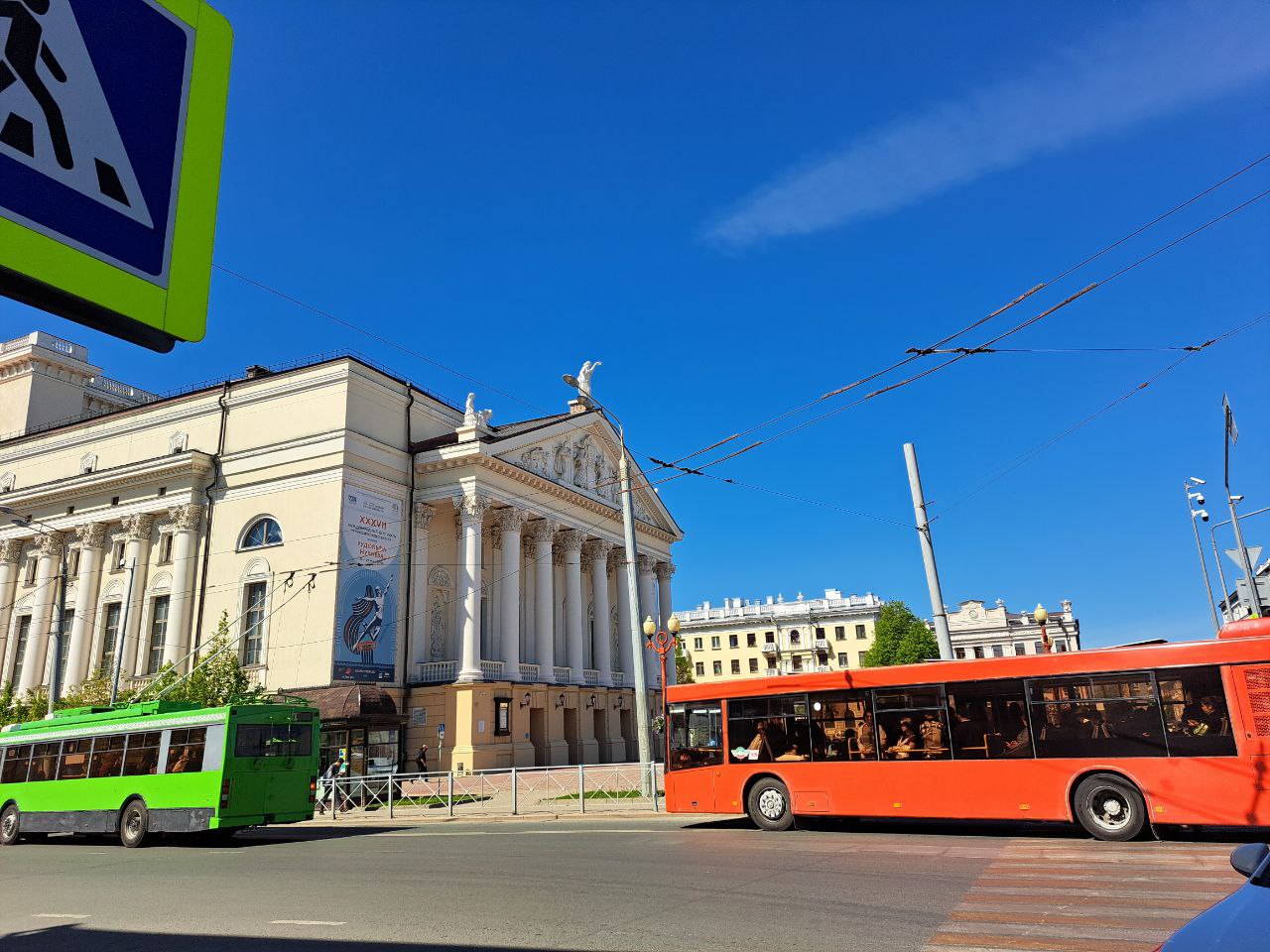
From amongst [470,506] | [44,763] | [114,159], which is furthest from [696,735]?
[470,506]

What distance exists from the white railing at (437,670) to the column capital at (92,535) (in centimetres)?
1759

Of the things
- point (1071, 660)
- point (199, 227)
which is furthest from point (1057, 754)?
point (199, 227)

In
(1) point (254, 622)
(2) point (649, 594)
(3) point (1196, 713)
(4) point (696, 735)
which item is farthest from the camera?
(2) point (649, 594)

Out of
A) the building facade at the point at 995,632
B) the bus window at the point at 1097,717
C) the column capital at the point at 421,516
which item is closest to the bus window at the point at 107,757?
the bus window at the point at 1097,717

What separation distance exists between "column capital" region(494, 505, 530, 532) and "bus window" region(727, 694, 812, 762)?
2563 centimetres

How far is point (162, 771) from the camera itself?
757 inches

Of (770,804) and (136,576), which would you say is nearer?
(770,804)

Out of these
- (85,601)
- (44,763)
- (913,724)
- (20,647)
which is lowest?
(913,724)

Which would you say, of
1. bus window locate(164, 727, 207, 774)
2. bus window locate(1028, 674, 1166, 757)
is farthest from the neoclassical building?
bus window locate(1028, 674, 1166, 757)

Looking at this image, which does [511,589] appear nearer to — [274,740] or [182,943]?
[274,740]

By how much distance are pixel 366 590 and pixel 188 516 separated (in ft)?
33.0

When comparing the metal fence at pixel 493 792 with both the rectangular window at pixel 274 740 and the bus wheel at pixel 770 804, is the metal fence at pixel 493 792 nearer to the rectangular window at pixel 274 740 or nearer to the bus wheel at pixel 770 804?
the rectangular window at pixel 274 740

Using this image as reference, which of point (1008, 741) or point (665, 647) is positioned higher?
point (665, 647)

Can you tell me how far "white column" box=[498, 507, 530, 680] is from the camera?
39.4 m
